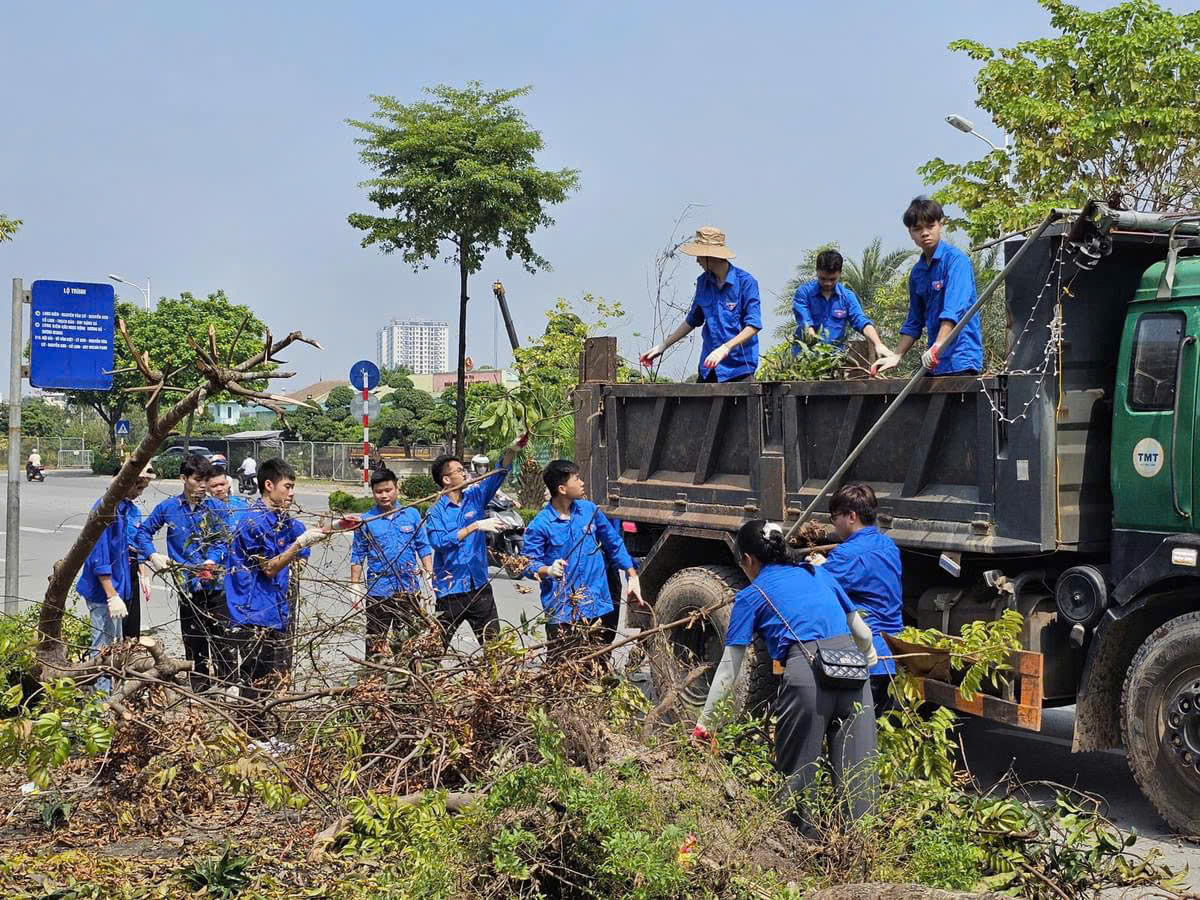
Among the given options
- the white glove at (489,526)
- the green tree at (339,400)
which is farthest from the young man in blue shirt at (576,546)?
the green tree at (339,400)

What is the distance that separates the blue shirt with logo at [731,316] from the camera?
8617 millimetres

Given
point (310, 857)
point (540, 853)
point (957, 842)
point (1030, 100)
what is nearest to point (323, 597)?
point (310, 857)

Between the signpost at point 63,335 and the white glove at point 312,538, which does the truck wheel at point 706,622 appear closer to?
the white glove at point 312,538

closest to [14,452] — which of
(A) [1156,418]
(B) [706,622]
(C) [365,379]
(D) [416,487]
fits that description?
(B) [706,622]

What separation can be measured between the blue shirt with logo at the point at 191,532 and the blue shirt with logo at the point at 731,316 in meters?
3.34

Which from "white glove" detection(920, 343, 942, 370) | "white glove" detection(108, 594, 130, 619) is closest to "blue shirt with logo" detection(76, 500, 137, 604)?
"white glove" detection(108, 594, 130, 619)

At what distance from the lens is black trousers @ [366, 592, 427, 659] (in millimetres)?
5754

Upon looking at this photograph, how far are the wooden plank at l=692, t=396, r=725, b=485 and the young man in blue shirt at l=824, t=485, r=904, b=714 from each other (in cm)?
206

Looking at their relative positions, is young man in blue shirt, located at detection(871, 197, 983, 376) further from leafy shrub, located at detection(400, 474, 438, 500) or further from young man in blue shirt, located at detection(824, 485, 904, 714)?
leafy shrub, located at detection(400, 474, 438, 500)

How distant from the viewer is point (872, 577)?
6078mm

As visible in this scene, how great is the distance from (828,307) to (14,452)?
17.4ft

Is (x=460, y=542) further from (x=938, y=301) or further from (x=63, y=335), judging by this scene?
(x=63, y=335)

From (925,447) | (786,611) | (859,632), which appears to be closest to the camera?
(786,611)

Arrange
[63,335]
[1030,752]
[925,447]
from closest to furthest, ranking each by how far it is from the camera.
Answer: [925,447]
[1030,752]
[63,335]
